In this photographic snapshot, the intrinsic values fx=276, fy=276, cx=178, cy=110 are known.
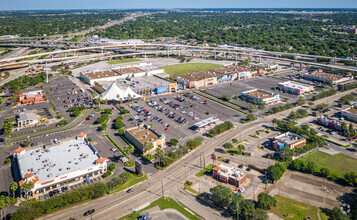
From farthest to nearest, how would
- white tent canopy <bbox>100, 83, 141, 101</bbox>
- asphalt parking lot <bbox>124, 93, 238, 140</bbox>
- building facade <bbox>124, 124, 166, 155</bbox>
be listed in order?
1. white tent canopy <bbox>100, 83, 141, 101</bbox>
2. asphalt parking lot <bbox>124, 93, 238, 140</bbox>
3. building facade <bbox>124, 124, 166, 155</bbox>

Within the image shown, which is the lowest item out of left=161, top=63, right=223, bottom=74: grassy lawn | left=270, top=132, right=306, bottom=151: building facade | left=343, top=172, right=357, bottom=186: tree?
left=343, top=172, right=357, bottom=186: tree

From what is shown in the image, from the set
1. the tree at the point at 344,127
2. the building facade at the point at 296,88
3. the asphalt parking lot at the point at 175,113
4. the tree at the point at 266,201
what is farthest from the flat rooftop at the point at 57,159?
the building facade at the point at 296,88

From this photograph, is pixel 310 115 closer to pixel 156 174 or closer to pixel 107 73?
pixel 156 174

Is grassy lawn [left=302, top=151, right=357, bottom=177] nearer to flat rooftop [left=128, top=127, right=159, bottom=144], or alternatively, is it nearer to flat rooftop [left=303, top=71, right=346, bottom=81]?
flat rooftop [left=128, top=127, right=159, bottom=144]

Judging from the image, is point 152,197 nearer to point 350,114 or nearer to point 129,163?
point 129,163

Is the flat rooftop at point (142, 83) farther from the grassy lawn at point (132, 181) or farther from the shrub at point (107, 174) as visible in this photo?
the grassy lawn at point (132, 181)

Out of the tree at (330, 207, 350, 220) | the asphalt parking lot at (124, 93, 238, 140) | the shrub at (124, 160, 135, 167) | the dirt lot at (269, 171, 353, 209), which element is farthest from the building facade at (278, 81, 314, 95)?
the shrub at (124, 160, 135, 167)

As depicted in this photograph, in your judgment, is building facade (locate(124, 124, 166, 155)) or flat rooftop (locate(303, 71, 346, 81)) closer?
building facade (locate(124, 124, 166, 155))
